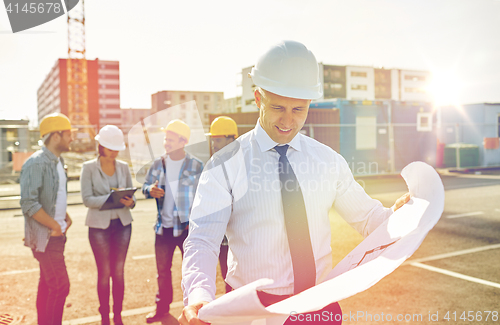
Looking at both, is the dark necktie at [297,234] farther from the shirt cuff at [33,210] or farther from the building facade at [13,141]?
the building facade at [13,141]

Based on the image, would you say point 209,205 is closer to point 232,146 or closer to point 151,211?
point 232,146

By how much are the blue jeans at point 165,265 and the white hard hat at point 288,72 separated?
9.91 feet

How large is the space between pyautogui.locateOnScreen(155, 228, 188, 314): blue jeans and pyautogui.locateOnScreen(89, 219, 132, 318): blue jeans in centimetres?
38

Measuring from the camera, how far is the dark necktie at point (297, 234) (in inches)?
69.1

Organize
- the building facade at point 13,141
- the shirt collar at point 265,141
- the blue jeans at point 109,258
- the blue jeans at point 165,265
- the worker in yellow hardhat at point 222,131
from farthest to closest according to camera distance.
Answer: the building facade at point 13,141 → the worker in yellow hardhat at point 222,131 → the blue jeans at point 165,265 → the blue jeans at point 109,258 → the shirt collar at point 265,141

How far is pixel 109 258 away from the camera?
4.18 m

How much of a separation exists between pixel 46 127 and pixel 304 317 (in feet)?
10.9

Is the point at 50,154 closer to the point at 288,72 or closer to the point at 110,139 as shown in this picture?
the point at 110,139

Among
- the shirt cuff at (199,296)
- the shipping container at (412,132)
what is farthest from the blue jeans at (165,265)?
the shipping container at (412,132)

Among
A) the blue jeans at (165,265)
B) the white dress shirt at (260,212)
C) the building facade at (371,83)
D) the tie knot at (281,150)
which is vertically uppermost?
the building facade at (371,83)

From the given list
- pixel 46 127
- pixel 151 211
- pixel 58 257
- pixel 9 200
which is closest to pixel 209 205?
pixel 58 257

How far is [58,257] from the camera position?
3.60 metres

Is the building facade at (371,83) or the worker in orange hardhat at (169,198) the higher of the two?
the building facade at (371,83)

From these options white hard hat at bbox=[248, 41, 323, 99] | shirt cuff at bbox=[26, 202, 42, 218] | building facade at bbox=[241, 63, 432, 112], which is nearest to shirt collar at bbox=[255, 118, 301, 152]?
white hard hat at bbox=[248, 41, 323, 99]
